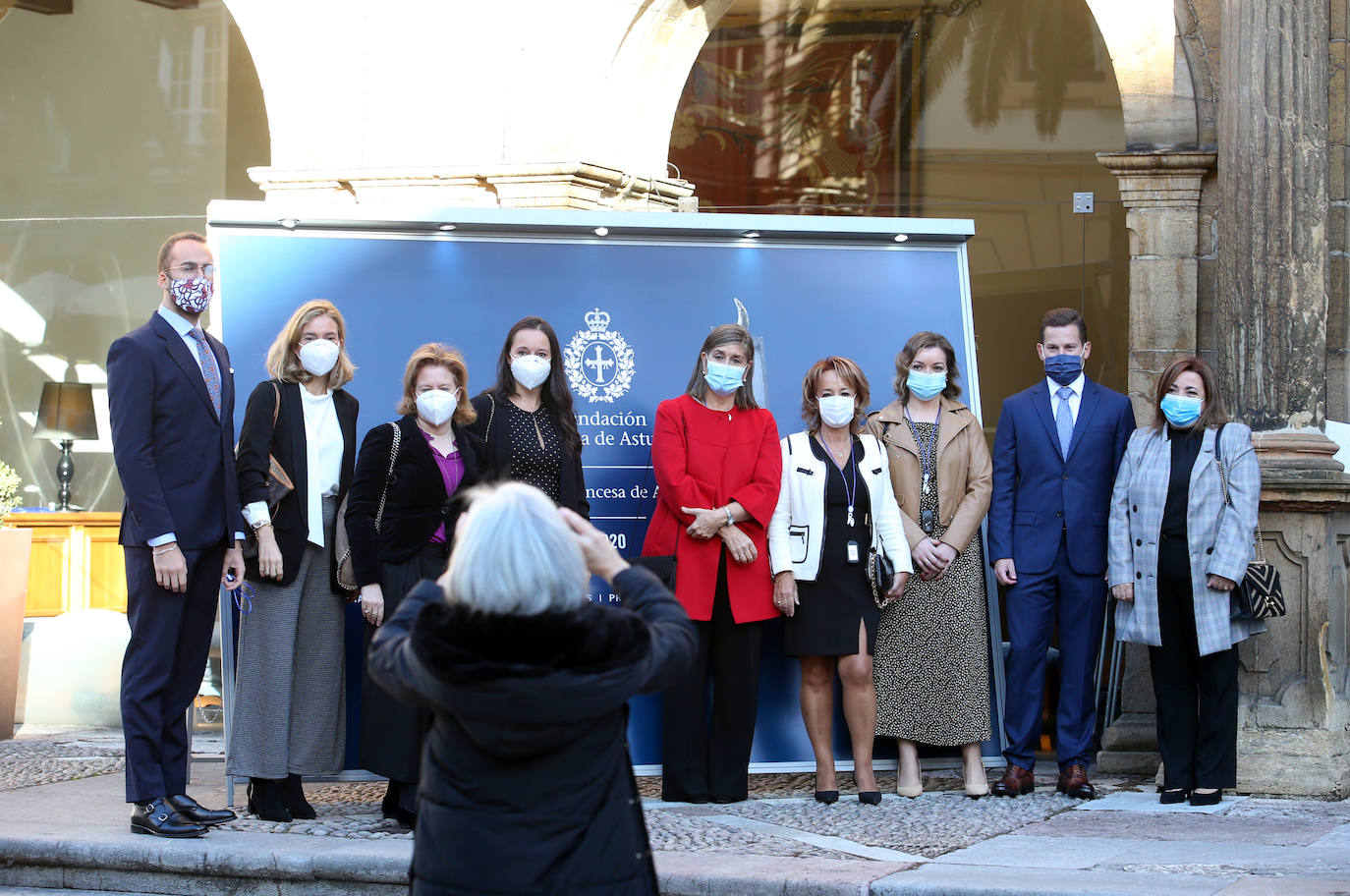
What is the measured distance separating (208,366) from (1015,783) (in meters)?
3.28

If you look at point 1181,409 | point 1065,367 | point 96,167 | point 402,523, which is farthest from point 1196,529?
point 96,167

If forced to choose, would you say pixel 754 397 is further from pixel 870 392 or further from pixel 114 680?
pixel 114 680

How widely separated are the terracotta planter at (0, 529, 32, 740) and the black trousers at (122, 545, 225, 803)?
9.66 feet

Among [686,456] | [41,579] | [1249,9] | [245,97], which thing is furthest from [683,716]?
[245,97]

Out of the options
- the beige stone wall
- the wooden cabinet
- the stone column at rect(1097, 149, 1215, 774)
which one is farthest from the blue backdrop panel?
the wooden cabinet

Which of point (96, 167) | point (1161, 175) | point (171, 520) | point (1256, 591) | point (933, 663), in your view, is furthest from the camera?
point (96, 167)

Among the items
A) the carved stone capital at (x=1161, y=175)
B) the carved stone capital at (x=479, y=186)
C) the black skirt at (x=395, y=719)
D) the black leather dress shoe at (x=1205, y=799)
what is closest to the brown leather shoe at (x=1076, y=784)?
the black leather dress shoe at (x=1205, y=799)

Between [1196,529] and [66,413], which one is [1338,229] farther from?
[66,413]

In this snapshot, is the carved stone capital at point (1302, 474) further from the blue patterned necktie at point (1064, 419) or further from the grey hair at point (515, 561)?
the grey hair at point (515, 561)

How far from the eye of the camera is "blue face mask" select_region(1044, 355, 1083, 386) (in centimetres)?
627

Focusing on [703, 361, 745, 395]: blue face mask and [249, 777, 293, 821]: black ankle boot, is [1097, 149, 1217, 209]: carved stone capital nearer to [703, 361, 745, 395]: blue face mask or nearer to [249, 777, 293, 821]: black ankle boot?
[703, 361, 745, 395]: blue face mask

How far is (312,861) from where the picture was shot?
4.92 metres

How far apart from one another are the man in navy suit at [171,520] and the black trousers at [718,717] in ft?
5.29

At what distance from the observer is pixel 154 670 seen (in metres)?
5.21
